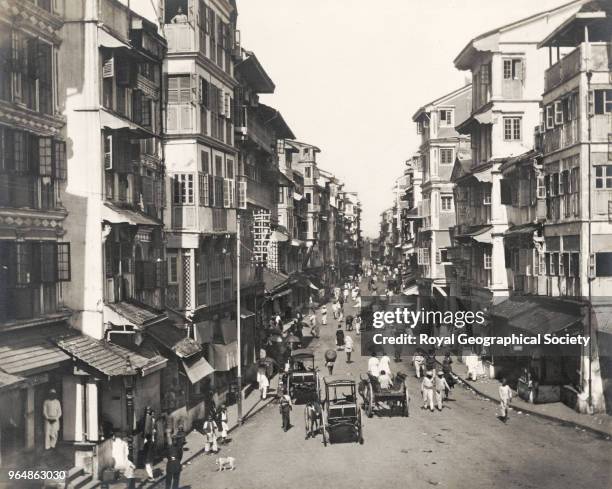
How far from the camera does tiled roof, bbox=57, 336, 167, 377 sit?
906 inches

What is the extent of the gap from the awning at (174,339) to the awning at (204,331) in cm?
139

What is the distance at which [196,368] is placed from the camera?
103 feet

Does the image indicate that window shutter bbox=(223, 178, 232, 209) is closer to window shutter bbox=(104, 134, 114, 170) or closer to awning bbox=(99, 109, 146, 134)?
awning bbox=(99, 109, 146, 134)

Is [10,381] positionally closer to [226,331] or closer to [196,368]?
[196,368]

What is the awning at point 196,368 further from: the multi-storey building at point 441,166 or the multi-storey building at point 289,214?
the multi-storey building at point 441,166

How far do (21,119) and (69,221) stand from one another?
3984mm

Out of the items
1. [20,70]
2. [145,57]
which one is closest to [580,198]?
[145,57]

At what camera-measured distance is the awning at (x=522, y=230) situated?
38.2 meters

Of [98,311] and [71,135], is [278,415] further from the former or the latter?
[71,135]

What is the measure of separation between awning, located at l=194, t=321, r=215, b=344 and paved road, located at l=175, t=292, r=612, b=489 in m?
4.74

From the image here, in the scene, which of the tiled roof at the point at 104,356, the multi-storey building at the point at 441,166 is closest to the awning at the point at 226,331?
the tiled roof at the point at 104,356

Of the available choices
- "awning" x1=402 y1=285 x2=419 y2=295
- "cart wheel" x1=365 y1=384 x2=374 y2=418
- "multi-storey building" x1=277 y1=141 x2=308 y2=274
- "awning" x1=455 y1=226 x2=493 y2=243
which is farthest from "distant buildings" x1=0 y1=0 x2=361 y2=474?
"awning" x1=402 y1=285 x2=419 y2=295

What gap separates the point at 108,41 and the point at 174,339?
467 inches

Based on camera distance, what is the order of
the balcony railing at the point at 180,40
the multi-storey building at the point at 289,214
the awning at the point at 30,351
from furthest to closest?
1. the multi-storey building at the point at 289,214
2. the balcony railing at the point at 180,40
3. the awning at the point at 30,351
